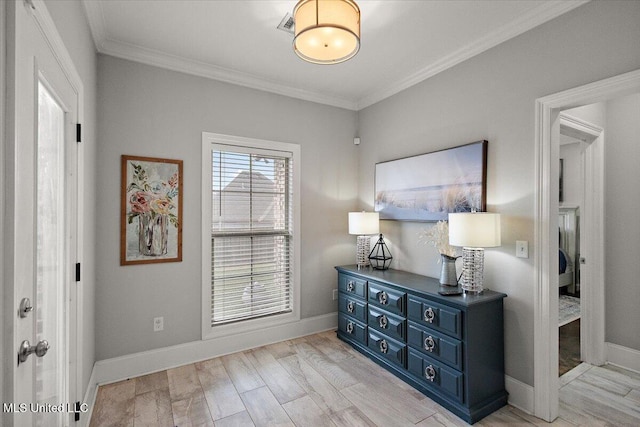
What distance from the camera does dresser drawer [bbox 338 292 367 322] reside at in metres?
3.13

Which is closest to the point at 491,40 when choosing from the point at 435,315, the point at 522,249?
the point at 522,249

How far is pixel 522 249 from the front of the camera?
2291 mm

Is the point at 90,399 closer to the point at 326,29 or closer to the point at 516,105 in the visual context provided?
the point at 326,29

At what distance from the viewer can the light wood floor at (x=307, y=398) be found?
2.13 m

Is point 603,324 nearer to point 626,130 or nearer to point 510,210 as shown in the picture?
point 510,210

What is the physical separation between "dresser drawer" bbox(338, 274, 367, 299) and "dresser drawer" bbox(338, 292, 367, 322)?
2.5 inches

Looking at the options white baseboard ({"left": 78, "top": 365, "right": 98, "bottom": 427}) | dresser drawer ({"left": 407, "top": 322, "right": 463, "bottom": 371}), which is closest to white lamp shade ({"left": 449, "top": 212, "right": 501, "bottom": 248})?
dresser drawer ({"left": 407, "top": 322, "right": 463, "bottom": 371})

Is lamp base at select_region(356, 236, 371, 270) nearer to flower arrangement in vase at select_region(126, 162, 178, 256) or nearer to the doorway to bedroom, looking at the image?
flower arrangement in vase at select_region(126, 162, 178, 256)

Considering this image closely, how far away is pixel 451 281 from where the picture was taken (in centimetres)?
254

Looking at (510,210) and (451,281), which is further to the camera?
(451,281)

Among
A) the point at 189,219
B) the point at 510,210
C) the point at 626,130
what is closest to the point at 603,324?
the point at 510,210

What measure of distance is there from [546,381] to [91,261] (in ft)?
11.0

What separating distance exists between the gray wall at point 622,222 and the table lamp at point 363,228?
2111 mm

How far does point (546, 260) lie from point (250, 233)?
8.37 feet
